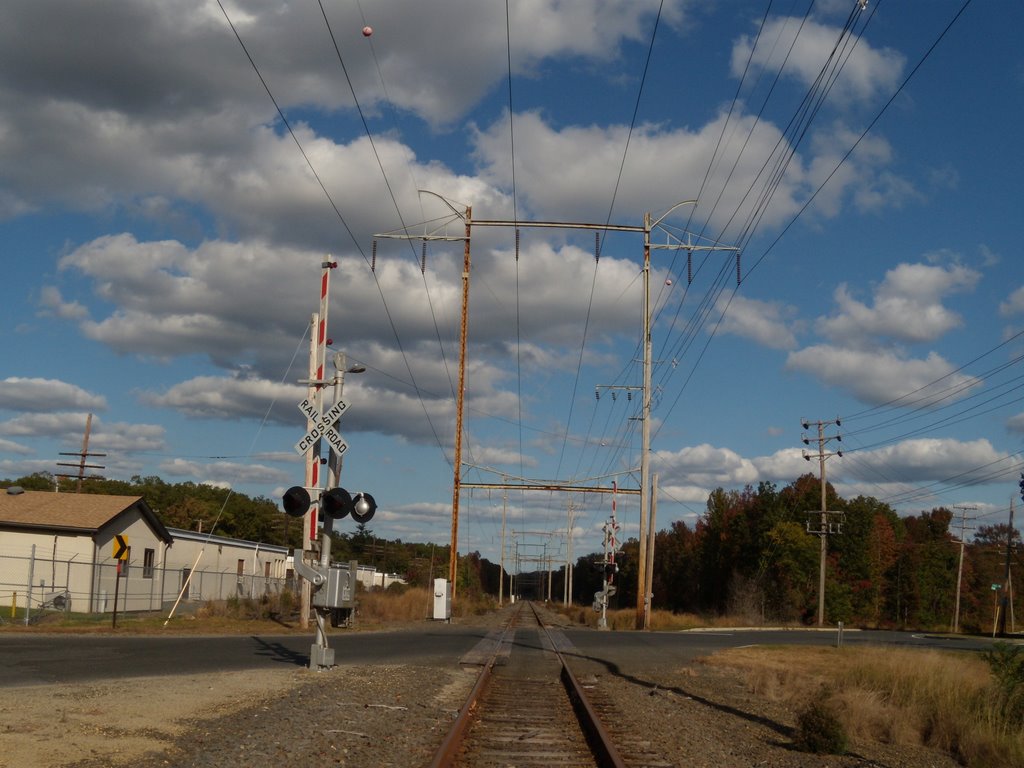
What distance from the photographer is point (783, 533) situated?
277 feet

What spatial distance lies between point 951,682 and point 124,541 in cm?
2214

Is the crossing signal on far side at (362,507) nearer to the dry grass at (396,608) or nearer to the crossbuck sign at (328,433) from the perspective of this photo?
the crossbuck sign at (328,433)

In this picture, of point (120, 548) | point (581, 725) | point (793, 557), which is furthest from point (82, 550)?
point (793, 557)

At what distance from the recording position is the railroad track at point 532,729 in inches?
382

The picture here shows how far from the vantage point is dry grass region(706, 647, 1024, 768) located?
12.2 meters

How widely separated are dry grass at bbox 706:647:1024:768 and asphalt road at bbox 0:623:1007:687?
12.1ft

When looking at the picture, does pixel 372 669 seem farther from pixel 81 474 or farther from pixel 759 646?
pixel 81 474

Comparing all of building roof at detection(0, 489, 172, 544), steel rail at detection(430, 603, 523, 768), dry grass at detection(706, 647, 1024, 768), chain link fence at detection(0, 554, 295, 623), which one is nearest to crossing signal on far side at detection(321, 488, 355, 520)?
steel rail at detection(430, 603, 523, 768)

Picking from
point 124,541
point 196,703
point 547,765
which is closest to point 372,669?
point 196,703

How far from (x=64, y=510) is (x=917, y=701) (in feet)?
124

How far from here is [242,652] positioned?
21109 mm

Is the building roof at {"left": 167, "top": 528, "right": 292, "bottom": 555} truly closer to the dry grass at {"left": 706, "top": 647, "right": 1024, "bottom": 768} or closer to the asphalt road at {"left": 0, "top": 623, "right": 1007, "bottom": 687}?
the asphalt road at {"left": 0, "top": 623, "right": 1007, "bottom": 687}

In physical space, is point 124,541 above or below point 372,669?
above

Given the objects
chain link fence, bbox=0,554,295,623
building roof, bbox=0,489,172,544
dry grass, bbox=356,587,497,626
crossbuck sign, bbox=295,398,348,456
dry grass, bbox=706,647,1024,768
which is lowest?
dry grass, bbox=356,587,497,626
